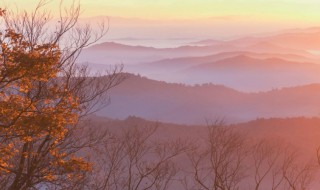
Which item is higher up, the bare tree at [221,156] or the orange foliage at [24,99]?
the orange foliage at [24,99]

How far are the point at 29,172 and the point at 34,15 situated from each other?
6351 mm

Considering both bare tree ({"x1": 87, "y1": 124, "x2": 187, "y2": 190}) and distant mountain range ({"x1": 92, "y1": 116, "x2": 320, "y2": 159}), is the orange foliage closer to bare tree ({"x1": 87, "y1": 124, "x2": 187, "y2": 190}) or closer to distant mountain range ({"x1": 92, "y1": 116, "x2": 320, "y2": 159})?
bare tree ({"x1": 87, "y1": 124, "x2": 187, "y2": 190})

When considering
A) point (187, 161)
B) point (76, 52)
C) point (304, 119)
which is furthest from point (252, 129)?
point (76, 52)

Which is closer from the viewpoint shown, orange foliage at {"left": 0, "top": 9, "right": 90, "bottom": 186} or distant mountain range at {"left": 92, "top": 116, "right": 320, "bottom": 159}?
orange foliage at {"left": 0, "top": 9, "right": 90, "bottom": 186}

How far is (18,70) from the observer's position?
12680 millimetres

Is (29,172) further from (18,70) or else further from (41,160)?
(18,70)

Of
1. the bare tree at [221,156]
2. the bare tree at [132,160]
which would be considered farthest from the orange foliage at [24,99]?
the bare tree at [221,156]

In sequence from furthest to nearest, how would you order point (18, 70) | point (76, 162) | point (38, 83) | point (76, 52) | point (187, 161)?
1. point (187, 161)
2. point (76, 52)
3. point (38, 83)
4. point (76, 162)
5. point (18, 70)

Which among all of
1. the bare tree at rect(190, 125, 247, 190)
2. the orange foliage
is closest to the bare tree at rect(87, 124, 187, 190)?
the bare tree at rect(190, 125, 247, 190)

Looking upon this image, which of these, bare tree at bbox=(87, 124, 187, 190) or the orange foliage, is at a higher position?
the orange foliage

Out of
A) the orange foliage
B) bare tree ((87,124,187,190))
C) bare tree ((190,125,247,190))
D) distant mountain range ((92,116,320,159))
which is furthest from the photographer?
distant mountain range ((92,116,320,159))

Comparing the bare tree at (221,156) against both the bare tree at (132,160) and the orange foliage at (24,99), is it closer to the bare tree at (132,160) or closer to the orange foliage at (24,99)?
the bare tree at (132,160)

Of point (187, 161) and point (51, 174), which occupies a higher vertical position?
point (51, 174)

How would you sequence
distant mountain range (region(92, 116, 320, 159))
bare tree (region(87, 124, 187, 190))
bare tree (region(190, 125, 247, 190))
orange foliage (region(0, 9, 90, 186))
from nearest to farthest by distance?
orange foliage (region(0, 9, 90, 186)) → bare tree (region(190, 125, 247, 190)) → bare tree (region(87, 124, 187, 190)) → distant mountain range (region(92, 116, 320, 159))
